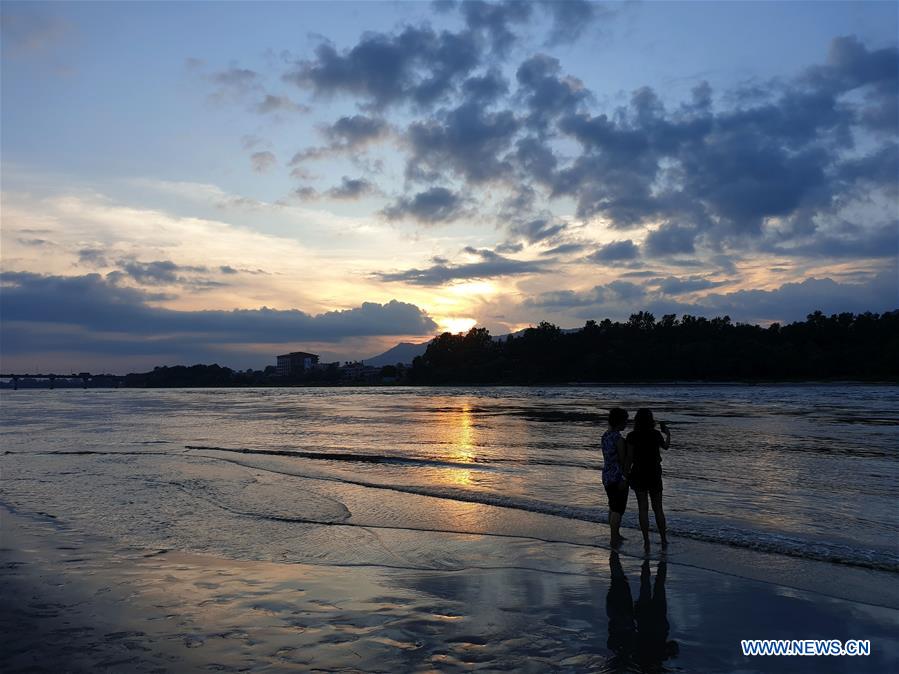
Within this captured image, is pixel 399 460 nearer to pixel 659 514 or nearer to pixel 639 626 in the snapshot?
pixel 659 514

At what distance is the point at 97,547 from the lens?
32.8 feet

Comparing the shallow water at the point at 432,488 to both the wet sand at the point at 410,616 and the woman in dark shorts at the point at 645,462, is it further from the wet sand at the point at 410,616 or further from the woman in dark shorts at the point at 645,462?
the woman in dark shorts at the point at 645,462

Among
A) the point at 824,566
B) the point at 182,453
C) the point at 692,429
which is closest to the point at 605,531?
the point at 824,566

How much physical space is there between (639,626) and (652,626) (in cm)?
14

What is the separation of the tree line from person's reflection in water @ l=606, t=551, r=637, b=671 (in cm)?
13177

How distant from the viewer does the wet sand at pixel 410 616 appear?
5.73 metres

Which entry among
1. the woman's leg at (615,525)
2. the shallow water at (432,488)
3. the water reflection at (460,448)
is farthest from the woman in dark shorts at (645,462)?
the water reflection at (460,448)

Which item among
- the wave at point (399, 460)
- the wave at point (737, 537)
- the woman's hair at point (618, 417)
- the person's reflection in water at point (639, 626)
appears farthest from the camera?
the wave at point (399, 460)

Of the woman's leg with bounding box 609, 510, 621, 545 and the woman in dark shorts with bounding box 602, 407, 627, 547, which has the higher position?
the woman in dark shorts with bounding box 602, 407, 627, 547

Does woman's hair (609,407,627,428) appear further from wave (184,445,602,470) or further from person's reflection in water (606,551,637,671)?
wave (184,445,602,470)

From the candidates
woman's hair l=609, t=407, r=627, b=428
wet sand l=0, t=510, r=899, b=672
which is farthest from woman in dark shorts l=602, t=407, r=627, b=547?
wet sand l=0, t=510, r=899, b=672

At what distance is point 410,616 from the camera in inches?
270

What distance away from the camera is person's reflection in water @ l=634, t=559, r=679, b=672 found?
5.75m

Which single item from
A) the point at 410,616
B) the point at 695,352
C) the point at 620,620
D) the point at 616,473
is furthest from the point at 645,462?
the point at 695,352
